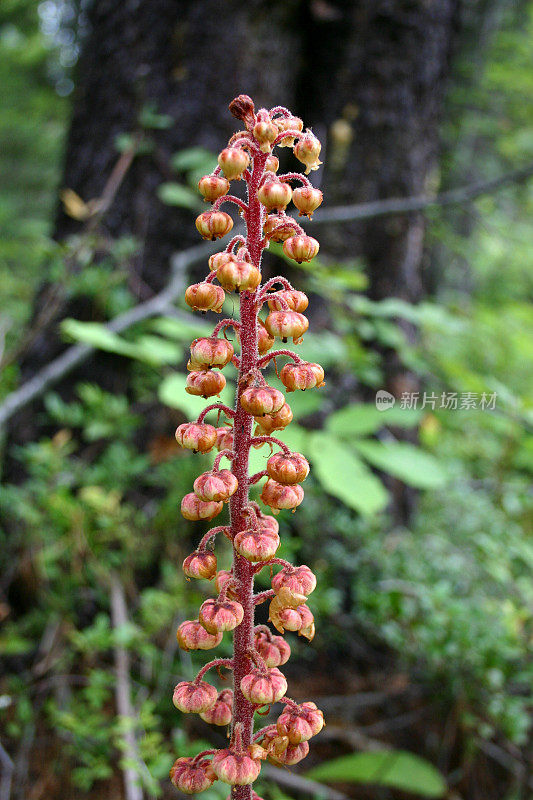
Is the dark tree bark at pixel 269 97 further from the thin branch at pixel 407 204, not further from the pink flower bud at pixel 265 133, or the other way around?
the pink flower bud at pixel 265 133

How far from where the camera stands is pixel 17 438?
7.67 ft

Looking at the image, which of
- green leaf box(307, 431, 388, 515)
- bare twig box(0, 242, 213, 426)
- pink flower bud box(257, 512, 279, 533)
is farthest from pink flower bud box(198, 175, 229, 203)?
bare twig box(0, 242, 213, 426)

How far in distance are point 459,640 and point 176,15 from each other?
2760 mm

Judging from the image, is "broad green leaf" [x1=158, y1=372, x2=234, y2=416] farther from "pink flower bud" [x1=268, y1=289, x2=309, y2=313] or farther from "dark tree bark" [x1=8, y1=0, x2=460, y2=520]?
"dark tree bark" [x1=8, y1=0, x2=460, y2=520]

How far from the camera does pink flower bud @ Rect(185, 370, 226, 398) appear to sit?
2.46ft

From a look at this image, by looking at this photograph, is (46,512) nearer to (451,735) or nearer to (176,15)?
(451,735)

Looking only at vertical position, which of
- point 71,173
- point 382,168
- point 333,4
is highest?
point 333,4

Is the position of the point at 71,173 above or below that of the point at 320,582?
above

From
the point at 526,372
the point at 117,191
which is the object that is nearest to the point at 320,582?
the point at 117,191

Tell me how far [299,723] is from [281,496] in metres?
0.30

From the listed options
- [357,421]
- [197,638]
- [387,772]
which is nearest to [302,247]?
[197,638]

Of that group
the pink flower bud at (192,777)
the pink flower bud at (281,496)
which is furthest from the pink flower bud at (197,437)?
the pink flower bud at (192,777)

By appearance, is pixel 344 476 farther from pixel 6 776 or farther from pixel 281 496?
pixel 6 776

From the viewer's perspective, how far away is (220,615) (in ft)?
2.35
